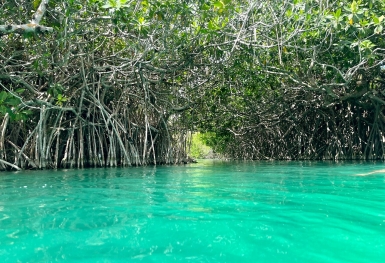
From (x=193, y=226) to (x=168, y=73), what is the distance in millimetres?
6820

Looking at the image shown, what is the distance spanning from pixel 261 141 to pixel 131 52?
9461 mm

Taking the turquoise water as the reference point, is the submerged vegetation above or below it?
above

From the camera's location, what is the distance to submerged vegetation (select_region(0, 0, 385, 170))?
5.44m

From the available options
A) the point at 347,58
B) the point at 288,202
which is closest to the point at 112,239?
the point at 288,202

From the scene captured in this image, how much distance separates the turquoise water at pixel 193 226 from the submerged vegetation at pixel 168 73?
5.62 feet

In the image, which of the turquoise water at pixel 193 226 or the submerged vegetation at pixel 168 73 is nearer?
the turquoise water at pixel 193 226

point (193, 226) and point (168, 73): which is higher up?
point (168, 73)

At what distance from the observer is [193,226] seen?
196 cm

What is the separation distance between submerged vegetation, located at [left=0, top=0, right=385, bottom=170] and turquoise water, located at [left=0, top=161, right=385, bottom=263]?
1713 millimetres

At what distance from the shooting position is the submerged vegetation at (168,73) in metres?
5.44

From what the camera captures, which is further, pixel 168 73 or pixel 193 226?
pixel 168 73

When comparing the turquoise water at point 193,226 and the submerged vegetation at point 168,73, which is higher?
the submerged vegetation at point 168,73

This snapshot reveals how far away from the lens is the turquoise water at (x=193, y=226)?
4.99 ft

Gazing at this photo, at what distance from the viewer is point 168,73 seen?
8531mm
